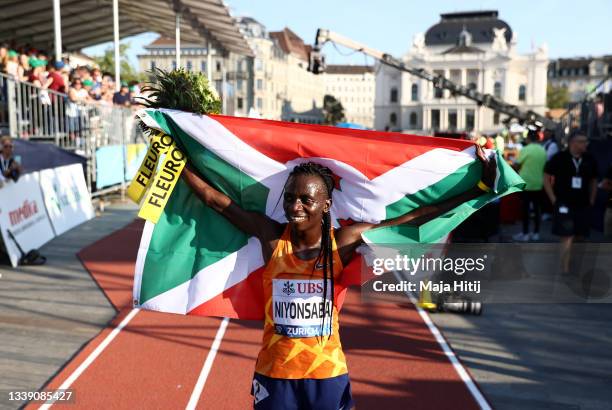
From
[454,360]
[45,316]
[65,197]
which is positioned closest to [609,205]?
[454,360]

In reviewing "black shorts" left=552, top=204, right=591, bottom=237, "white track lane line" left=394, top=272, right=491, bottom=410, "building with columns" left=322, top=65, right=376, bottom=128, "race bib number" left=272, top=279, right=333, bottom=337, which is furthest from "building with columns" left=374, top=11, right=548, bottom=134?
"race bib number" left=272, top=279, right=333, bottom=337

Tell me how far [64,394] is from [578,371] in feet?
15.9

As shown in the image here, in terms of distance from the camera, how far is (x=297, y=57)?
115 m

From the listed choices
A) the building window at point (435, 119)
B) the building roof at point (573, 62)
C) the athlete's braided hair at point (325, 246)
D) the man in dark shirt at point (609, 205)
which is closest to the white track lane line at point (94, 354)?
the athlete's braided hair at point (325, 246)

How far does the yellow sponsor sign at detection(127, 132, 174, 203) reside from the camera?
11.2ft

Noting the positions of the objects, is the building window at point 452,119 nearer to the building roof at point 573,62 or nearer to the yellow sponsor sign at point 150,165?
the building roof at point 573,62

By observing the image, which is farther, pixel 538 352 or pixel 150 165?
pixel 538 352

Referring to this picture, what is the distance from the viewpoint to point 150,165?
3.42 m

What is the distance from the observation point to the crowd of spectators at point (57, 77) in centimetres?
1405

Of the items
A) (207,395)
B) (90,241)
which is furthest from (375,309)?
(90,241)

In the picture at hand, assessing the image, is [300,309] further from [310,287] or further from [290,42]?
[290,42]

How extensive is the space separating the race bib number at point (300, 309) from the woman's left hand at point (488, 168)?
43.4 inches

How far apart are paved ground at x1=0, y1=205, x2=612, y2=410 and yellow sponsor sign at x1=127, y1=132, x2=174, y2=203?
2700 mm

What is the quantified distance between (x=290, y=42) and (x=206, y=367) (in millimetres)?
112231
